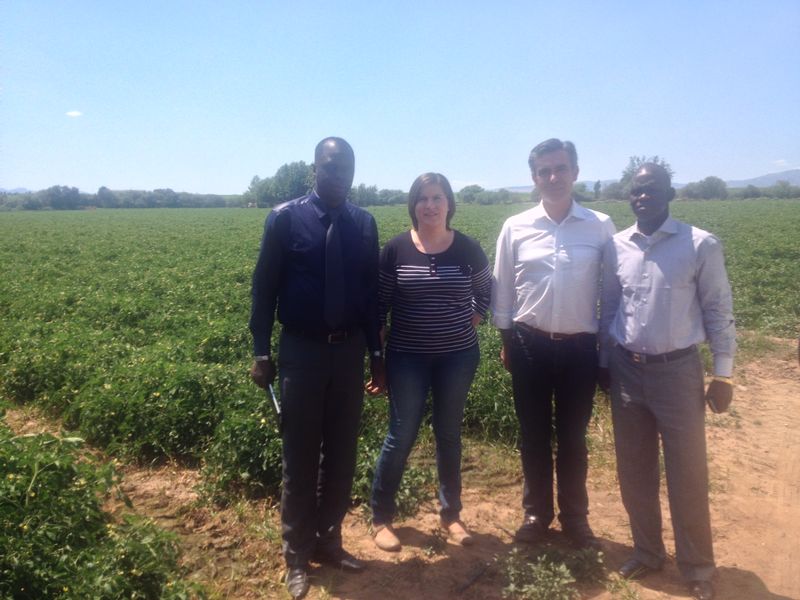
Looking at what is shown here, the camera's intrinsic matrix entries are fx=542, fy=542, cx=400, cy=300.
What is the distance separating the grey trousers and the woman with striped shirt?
90cm

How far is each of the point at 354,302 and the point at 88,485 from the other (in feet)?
6.58

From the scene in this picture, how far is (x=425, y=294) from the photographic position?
10.1 ft

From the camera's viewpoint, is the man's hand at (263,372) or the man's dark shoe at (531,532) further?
the man's dark shoe at (531,532)

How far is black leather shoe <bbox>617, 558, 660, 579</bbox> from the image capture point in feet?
9.96

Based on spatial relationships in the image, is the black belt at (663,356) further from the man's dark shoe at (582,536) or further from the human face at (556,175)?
the man's dark shoe at (582,536)

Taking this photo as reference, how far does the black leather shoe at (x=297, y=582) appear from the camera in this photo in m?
2.91

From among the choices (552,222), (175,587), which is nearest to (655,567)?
(552,222)

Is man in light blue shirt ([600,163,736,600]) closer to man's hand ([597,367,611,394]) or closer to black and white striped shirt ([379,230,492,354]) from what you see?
man's hand ([597,367,611,394])

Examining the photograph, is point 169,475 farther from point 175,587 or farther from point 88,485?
point 175,587

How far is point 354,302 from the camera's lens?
2.88m

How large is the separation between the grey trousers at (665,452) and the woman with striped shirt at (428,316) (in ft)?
2.94

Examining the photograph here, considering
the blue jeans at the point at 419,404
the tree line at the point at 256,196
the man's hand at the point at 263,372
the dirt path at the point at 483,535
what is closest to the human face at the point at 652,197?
the blue jeans at the point at 419,404

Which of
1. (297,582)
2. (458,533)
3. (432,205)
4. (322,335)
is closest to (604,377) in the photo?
(458,533)

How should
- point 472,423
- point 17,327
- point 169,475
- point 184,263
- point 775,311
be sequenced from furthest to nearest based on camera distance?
point 184,263, point 775,311, point 17,327, point 472,423, point 169,475
